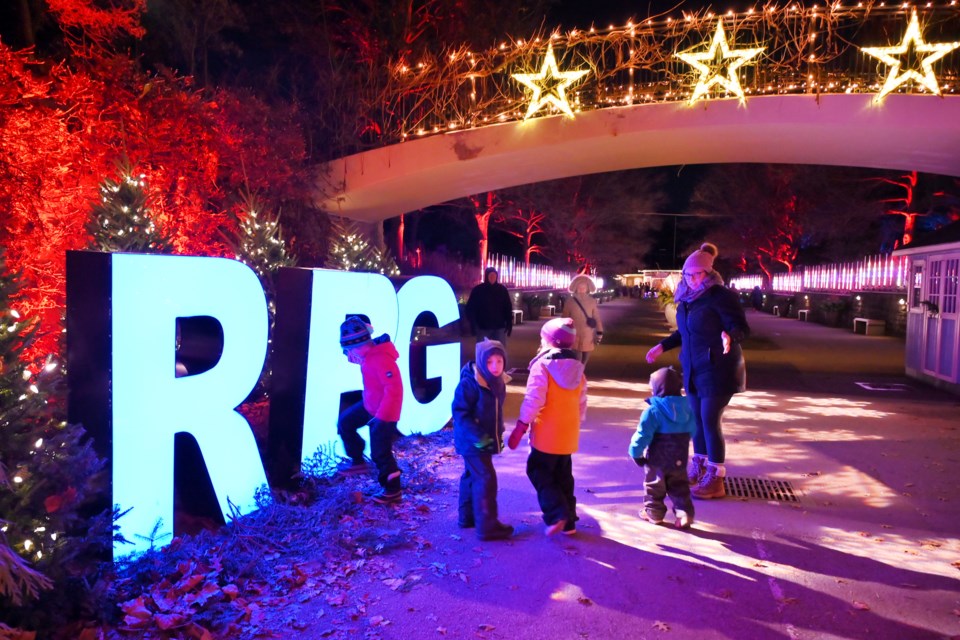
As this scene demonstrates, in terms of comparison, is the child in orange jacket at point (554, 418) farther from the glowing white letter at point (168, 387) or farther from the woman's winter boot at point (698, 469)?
the glowing white letter at point (168, 387)

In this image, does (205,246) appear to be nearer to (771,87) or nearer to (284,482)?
(284,482)

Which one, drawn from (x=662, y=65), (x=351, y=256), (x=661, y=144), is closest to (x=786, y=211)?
(x=661, y=144)

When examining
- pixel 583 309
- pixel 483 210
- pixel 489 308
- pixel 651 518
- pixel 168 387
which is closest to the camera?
pixel 168 387

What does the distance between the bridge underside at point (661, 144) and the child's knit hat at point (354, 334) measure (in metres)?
8.49

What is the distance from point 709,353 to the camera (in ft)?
18.7

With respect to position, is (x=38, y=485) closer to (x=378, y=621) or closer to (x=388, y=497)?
(x=378, y=621)

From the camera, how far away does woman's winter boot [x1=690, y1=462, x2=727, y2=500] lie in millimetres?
5836

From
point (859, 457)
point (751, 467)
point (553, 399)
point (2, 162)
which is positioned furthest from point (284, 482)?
point (2, 162)

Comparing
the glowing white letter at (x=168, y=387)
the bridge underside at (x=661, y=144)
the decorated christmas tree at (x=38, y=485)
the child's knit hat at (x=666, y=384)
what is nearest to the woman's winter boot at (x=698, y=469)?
the child's knit hat at (x=666, y=384)

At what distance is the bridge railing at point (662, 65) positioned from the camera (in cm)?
1160

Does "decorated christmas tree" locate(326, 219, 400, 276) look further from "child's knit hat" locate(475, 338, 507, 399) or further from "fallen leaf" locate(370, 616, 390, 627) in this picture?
"fallen leaf" locate(370, 616, 390, 627)

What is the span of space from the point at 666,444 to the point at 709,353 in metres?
1.08

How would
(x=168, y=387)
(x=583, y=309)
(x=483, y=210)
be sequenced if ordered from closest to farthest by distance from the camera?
(x=168, y=387)
(x=583, y=309)
(x=483, y=210)

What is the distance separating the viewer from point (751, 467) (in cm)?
694
